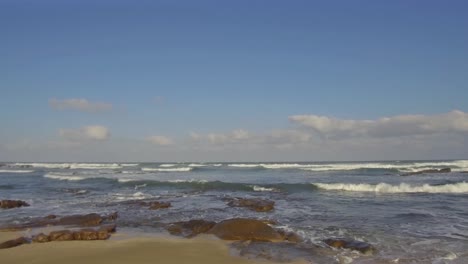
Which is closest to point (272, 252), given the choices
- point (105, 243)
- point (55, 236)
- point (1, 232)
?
point (105, 243)

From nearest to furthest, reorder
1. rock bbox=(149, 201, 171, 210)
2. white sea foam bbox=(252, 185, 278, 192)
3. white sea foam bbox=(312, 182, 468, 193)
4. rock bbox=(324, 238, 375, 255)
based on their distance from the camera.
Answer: rock bbox=(324, 238, 375, 255)
rock bbox=(149, 201, 171, 210)
white sea foam bbox=(312, 182, 468, 193)
white sea foam bbox=(252, 185, 278, 192)

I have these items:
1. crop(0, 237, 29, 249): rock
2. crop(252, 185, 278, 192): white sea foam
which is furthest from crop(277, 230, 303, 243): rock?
crop(252, 185, 278, 192): white sea foam

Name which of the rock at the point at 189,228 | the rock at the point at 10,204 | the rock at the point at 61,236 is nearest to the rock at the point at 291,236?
the rock at the point at 189,228

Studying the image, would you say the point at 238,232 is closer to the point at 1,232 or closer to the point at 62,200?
the point at 1,232

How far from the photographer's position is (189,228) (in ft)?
37.8

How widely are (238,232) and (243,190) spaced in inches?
569

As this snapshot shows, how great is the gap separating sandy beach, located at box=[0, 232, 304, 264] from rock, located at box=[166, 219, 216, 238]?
0.76 metres

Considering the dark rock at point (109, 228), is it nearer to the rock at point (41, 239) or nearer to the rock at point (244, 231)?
the rock at point (41, 239)

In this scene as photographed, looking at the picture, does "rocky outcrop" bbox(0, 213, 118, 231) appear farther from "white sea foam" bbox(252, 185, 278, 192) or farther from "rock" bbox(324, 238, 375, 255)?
"white sea foam" bbox(252, 185, 278, 192)

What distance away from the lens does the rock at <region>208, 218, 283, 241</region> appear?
397 inches

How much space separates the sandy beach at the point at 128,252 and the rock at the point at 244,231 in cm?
48

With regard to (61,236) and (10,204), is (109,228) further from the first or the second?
(10,204)

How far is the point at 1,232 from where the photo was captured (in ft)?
37.2

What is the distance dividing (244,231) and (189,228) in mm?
1832
